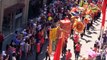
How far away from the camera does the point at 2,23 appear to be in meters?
21.3

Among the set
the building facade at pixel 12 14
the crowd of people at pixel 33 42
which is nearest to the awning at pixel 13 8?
the building facade at pixel 12 14

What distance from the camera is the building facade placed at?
21234mm

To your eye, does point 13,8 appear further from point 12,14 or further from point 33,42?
point 33,42

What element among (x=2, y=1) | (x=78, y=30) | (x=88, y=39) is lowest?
(x=88, y=39)

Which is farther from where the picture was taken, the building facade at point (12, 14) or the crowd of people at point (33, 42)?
the building facade at point (12, 14)

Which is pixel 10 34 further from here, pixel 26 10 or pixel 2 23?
pixel 26 10

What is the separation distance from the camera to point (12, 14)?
23219 millimetres

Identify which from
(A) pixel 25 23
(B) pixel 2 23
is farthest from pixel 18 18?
(B) pixel 2 23

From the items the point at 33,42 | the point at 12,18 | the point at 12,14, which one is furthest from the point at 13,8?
the point at 33,42

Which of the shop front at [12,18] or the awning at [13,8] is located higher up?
the awning at [13,8]

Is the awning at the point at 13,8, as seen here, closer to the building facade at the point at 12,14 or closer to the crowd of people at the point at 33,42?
the building facade at the point at 12,14

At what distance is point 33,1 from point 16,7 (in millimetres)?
5611

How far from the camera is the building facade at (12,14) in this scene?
21234 millimetres

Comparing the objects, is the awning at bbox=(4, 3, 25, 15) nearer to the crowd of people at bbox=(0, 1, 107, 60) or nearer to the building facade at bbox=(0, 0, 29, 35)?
the building facade at bbox=(0, 0, 29, 35)
